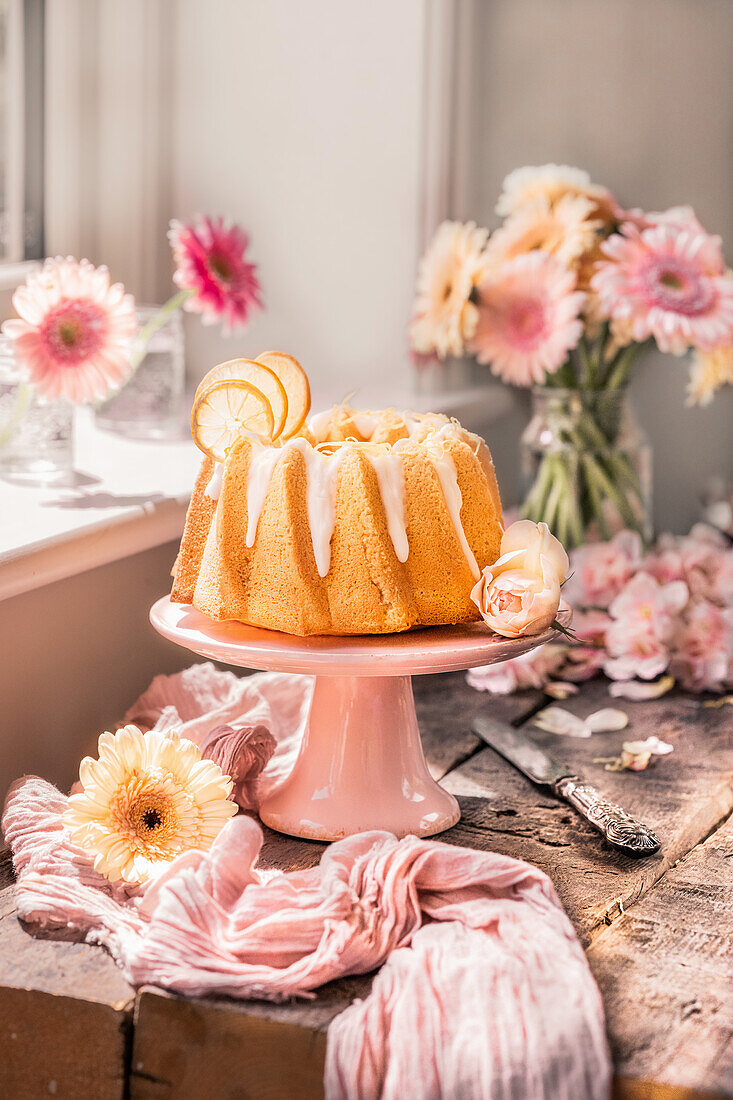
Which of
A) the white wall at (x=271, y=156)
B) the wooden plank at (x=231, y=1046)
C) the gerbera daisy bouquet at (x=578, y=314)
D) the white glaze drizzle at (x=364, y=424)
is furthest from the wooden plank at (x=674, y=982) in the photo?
the white wall at (x=271, y=156)

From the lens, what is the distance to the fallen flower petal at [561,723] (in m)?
1.26

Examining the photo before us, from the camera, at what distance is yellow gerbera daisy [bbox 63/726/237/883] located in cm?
87

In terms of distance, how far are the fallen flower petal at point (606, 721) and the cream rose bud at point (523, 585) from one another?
35 cm

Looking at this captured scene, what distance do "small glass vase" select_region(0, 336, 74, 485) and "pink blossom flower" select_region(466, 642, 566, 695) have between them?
0.46 meters

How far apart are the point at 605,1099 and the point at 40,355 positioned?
0.77 meters

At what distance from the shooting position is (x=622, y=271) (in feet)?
4.54

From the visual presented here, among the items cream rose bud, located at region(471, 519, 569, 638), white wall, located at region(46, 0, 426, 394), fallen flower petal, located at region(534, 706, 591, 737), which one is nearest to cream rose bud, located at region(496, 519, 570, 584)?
cream rose bud, located at region(471, 519, 569, 638)

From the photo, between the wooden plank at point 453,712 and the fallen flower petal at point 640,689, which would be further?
the fallen flower petal at point 640,689

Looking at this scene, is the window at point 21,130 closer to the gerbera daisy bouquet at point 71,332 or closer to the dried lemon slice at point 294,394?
the gerbera daisy bouquet at point 71,332

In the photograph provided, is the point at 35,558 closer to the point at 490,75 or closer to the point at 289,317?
the point at 289,317

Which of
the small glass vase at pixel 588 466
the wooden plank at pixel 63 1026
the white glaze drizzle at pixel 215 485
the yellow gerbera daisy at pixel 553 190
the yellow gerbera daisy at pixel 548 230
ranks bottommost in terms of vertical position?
the wooden plank at pixel 63 1026

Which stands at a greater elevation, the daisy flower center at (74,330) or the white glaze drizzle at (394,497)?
the daisy flower center at (74,330)

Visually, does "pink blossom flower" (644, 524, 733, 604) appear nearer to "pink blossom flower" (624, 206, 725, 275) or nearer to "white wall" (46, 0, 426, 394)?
"pink blossom flower" (624, 206, 725, 275)

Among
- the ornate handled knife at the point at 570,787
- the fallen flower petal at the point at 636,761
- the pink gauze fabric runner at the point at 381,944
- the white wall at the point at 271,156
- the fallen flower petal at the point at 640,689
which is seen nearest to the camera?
the pink gauze fabric runner at the point at 381,944
